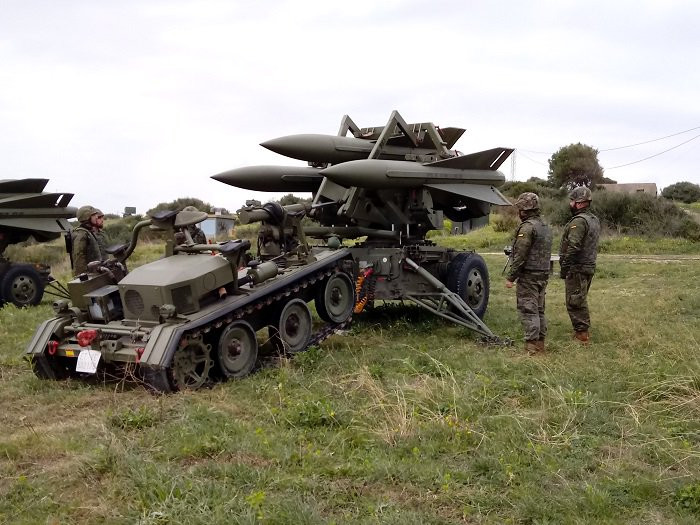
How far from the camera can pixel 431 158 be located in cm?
995

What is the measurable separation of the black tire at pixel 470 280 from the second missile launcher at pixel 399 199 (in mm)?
14

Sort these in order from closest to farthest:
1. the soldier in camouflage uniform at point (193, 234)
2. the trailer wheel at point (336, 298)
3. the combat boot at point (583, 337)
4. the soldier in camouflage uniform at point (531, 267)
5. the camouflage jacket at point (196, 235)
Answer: the soldier in camouflage uniform at point (193, 234), the camouflage jacket at point (196, 235), the soldier in camouflage uniform at point (531, 267), the trailer wheel at point (336, 298), the combat boot at point (583, 337)

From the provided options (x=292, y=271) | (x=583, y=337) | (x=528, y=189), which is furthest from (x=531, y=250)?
(x=528, y=189)

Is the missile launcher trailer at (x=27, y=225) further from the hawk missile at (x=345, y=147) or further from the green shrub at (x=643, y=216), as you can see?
the green shrub at (x=643, y=216)

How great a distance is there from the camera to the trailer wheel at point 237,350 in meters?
6.62

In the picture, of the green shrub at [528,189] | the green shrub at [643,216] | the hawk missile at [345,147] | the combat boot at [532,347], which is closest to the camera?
the combat boot at [532,347]

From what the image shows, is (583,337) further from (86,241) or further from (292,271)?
(86,241)

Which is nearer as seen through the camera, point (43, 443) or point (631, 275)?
point (43, 443)

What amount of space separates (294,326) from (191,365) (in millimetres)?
1634

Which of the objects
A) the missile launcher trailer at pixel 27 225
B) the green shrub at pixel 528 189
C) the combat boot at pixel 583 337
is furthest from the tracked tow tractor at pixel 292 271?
the green shrub at pixel 528 189

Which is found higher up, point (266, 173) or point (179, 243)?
point (266, 173)

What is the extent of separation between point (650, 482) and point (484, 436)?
1.11 m

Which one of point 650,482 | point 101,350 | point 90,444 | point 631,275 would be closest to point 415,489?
point 650,482

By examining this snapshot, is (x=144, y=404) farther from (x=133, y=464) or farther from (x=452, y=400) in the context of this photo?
(x=452, y=400)
